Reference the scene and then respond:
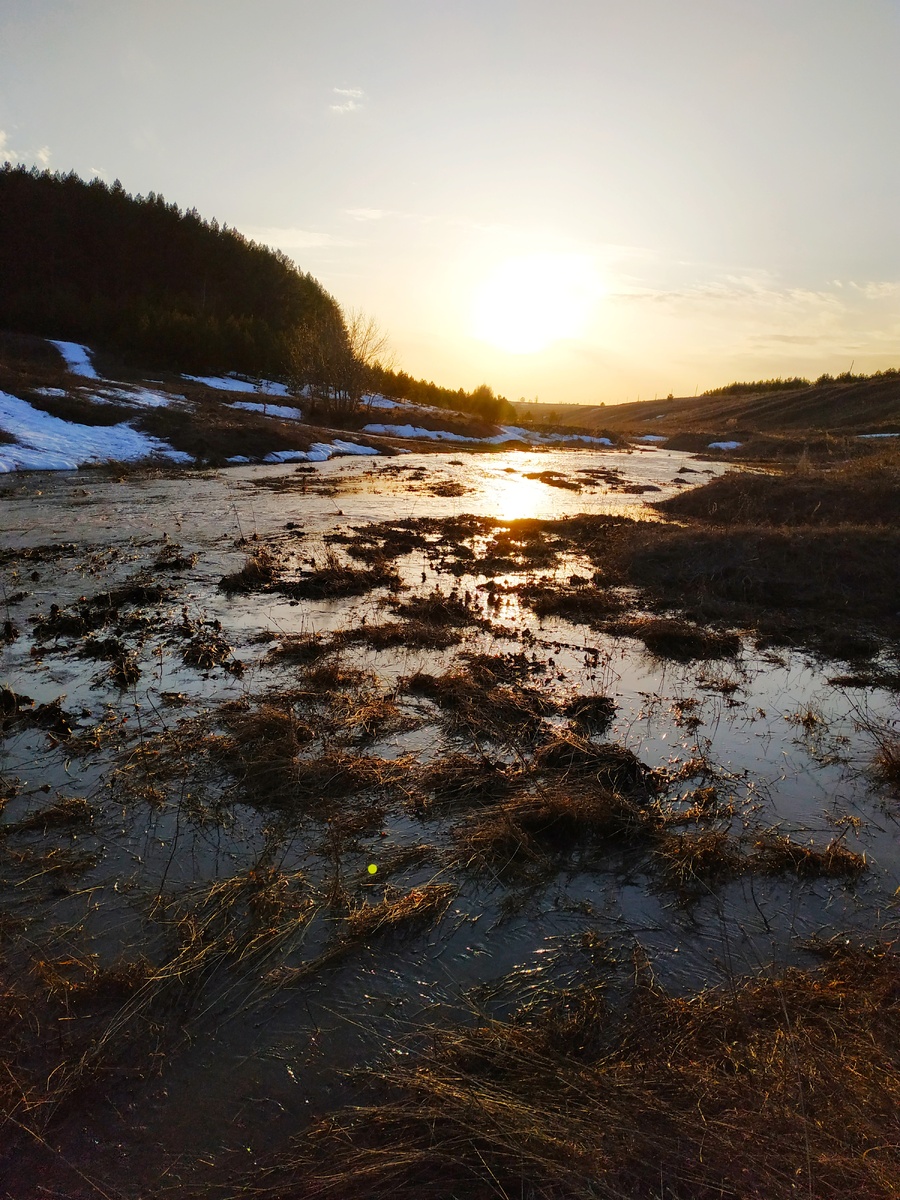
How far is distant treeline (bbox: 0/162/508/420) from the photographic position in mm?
53969

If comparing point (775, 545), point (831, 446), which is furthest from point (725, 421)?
point (775, 545)

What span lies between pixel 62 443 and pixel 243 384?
106ft

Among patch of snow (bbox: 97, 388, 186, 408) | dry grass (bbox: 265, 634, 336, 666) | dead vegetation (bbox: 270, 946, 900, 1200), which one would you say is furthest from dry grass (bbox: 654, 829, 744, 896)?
patch of snow (bbox: 97, 388, 186, 408)

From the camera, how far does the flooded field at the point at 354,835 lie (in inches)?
126

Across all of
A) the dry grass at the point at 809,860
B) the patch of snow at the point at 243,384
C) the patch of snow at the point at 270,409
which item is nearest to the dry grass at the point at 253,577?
the dry grass at the point at 809,860

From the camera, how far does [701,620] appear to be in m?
10.6

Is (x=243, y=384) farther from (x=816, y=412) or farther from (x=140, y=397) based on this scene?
(x=816, y=412)

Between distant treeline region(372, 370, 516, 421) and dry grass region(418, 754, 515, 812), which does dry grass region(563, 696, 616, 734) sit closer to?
dry grass region(418, 754, 515, 812)

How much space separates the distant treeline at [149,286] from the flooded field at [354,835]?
51.0 metres

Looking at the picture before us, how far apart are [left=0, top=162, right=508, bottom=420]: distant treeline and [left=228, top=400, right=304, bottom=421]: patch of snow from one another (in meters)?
8.48

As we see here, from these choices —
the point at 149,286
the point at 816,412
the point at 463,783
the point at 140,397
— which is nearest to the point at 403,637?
the point at 463,783

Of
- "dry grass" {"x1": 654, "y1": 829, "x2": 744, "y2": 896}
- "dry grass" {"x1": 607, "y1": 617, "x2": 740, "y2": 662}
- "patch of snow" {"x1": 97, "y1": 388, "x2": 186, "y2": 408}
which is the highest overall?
"patch of snow" {"x1": 97, "y1": 388, "x2": 186, "y2": 408}

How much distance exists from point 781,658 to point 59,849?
8.46 metres

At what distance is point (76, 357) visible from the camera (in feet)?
148
